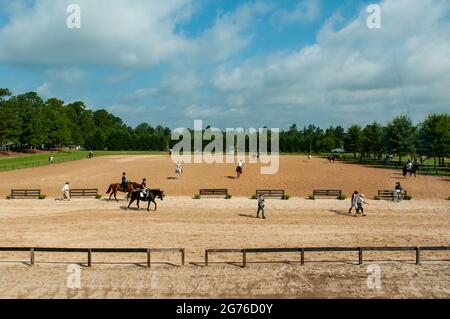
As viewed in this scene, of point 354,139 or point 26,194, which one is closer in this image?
point 26,194

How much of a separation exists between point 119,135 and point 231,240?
126140 millimetres

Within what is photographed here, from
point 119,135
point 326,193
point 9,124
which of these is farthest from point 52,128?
point 326,193

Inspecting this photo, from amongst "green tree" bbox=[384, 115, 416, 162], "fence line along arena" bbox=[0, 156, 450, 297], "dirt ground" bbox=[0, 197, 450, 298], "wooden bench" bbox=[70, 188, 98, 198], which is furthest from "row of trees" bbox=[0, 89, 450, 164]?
"wooden bench" bbox=[70, 188, 98, 198]

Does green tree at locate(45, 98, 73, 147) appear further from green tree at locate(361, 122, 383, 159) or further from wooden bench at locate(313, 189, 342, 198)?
wooden bench at locate(313, 189, 342, 198)

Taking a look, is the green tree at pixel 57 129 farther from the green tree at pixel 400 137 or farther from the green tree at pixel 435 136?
the green tree at pixel 435 136

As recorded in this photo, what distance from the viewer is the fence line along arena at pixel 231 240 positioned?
39.6 feet

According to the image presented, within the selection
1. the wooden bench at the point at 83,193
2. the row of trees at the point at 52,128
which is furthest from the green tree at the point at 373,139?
the row of trees at the point at 52,128

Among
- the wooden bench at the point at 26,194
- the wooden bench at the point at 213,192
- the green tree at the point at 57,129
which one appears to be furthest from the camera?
the green tree at the point at 57,129

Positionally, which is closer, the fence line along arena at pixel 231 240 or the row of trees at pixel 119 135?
the fence line along arena at pixel 231 240

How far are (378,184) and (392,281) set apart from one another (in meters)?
27.8

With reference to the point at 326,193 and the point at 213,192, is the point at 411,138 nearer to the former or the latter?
the point at 326,193

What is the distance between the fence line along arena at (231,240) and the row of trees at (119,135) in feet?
94.1

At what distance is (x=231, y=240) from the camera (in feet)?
57.9
